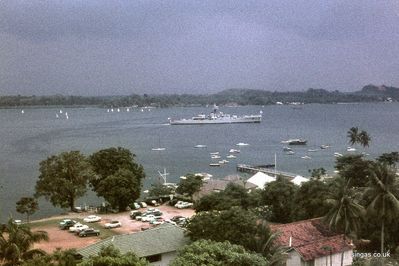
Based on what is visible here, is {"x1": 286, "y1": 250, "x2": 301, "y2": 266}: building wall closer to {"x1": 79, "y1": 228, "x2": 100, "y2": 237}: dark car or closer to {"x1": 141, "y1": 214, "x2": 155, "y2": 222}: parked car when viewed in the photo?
{"x1": 79, "y1": 228, "x2": 100, "y2": 237}: dark car

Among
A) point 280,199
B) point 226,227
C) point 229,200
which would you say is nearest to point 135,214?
point 229,200

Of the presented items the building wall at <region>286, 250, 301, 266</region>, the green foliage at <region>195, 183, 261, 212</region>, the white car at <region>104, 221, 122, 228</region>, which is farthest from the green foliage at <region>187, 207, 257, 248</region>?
the white car at <region>104, 221, 122, 228</region>

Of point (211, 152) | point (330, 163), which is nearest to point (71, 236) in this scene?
point (330, 163)

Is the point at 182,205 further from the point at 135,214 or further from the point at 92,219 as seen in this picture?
the point at 92,219

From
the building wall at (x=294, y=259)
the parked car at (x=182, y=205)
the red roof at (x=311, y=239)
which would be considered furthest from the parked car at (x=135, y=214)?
the building wall at (x=294, y=259)

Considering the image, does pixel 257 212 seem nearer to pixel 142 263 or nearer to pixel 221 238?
pixel 221 238

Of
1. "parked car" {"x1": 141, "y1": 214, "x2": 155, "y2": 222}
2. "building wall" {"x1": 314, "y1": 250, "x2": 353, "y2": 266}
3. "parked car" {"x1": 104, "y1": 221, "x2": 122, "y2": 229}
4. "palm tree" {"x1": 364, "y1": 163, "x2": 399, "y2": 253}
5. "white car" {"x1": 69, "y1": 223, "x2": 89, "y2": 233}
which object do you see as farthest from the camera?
"parked car" {"x1": 141, "y1": 214, "x2": 155, "y2": 222}

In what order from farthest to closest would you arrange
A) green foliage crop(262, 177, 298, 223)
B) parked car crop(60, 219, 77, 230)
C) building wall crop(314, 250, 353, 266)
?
green foliage crop(262, 177, 298, 223) < parked car crop(60, 219, 77, 230) < building wall crop(314, 250, 353, 266)
